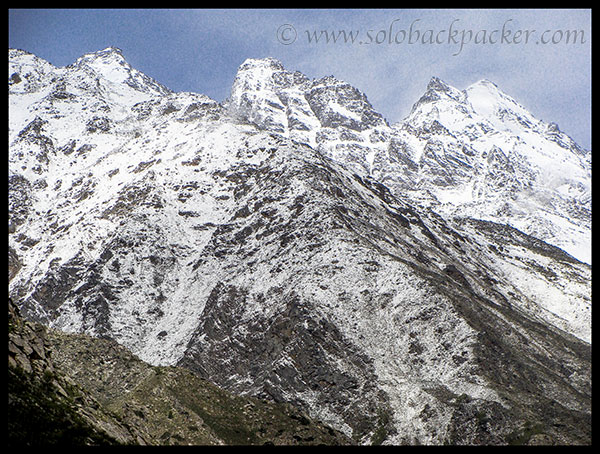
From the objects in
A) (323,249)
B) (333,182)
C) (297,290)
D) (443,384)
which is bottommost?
(443,384)

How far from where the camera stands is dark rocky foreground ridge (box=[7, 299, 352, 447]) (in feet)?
103

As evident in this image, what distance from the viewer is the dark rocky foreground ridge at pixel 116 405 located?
3133 centimetres

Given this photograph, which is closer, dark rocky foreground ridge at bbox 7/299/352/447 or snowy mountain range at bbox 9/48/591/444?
dark rocky foreground ridge at bbox 7/299/352/447

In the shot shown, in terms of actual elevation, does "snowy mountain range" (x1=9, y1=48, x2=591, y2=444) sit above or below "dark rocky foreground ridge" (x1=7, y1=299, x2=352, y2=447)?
above

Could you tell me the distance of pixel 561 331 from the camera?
173875 mm

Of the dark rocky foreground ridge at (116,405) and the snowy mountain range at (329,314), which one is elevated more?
the snowy mountain range at (329,314)

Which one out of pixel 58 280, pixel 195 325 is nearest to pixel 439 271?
pixel 195 325

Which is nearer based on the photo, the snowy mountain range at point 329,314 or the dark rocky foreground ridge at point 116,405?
the dark rocky foreground ridge at point 116,405

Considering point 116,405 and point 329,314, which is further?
point 329,314

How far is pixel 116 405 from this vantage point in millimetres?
51125

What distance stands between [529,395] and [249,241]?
265 ft

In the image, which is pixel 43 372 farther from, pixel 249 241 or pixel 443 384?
pixel 249 241

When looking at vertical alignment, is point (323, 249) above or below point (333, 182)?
below

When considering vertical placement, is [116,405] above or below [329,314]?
below
